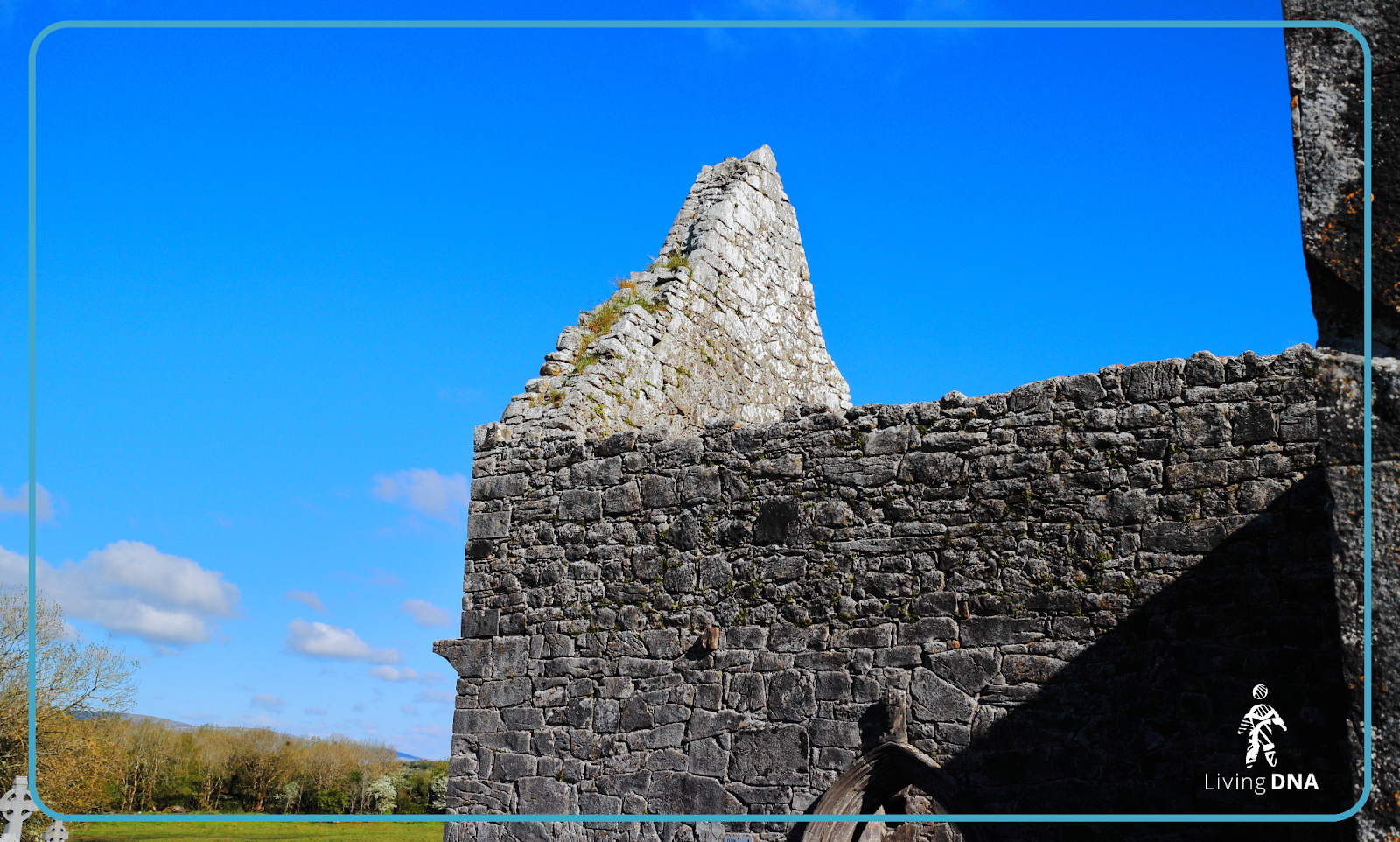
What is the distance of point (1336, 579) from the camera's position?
1.50 m

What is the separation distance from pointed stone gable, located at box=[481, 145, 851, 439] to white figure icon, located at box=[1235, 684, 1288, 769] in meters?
4.02

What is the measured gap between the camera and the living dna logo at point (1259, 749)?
5.90 metres

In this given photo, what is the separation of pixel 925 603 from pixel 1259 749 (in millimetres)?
2074

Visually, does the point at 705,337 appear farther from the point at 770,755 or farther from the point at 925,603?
the point at 770,755

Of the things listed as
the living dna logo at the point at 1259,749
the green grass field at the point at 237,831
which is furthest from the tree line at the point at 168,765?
the living dna logo at the point at 1259,749

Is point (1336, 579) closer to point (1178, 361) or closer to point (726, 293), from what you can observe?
point (1178, 361)

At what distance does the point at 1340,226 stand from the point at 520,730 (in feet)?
25.2

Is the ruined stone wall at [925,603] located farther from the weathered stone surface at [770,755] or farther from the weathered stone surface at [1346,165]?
the weathered stone surface at [1346,165]

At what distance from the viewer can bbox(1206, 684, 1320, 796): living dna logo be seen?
5898 mm

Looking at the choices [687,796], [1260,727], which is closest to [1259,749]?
[1260,727]

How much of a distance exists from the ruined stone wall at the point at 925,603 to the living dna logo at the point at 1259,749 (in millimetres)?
58

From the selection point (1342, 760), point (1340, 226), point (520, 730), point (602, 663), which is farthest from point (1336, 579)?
point (520, 730)

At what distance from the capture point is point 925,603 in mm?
7047

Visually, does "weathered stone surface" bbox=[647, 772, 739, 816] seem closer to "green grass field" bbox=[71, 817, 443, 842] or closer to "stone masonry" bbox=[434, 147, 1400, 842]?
"stone masonry" bbox=[434, 147, 1400, 842]
